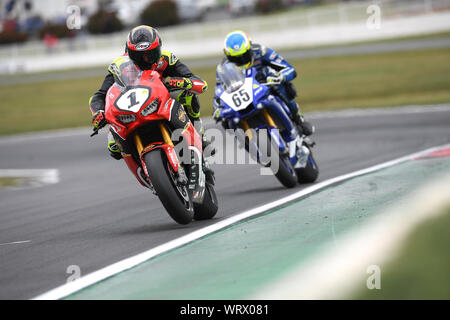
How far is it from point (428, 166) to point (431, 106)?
9.56 meters

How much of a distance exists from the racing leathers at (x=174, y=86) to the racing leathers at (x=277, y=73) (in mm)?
1930

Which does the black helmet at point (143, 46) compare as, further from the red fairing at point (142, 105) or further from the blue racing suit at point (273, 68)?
the blue racing suit at point (273, 68)

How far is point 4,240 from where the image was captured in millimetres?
7777

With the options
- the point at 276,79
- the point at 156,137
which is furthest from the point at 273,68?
the point at 156,137

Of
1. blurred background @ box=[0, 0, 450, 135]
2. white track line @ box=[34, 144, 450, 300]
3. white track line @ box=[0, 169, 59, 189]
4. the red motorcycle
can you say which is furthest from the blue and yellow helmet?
white track line @ box=[0, 169, 59, 189]

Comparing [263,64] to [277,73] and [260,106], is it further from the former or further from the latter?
[260,106]

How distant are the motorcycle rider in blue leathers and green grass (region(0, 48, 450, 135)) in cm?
A: 1066

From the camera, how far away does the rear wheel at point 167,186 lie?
662 cm

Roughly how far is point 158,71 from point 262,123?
234cm

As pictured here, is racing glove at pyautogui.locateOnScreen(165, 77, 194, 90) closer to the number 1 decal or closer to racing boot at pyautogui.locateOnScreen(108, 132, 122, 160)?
the number 1 decal

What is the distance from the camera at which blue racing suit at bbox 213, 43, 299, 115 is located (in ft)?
31.9

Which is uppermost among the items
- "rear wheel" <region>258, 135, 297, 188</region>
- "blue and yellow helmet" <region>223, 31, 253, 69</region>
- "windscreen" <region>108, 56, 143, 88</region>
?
"windscreen" <region>108, 56, 143, 88</region>
